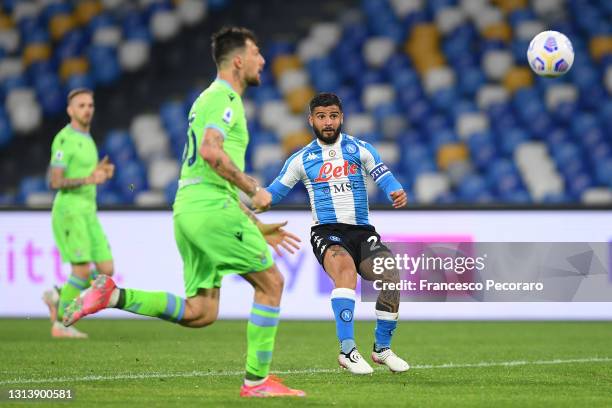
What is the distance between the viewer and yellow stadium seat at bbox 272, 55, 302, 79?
20141 millimetres

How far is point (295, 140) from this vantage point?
18.8 metres

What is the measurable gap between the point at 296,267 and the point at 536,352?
4.25 m

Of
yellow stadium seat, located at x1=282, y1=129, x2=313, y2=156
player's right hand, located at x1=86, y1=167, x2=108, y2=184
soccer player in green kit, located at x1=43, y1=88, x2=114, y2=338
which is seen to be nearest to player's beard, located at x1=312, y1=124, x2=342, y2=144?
player's right hand, located at x1=86, y1=167, x2=108, y2=184

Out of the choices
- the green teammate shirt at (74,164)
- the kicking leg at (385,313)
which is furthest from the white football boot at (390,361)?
the green teammate shirt at (74,164)

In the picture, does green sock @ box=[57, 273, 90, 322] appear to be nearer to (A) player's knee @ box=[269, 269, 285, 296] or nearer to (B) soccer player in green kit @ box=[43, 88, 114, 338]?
(B) soccer player in green kit @ box=[43, 88, 114, 338]

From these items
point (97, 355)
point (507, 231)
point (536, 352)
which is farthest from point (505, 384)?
point (507, 231)

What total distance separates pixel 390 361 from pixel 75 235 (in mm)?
4196

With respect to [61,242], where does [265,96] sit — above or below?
above

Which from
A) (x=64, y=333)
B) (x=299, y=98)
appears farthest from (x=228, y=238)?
(x=299, y=98)

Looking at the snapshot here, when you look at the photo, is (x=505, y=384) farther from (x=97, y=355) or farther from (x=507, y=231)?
(x=507, y=231)

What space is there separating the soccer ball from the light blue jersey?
1.75 meters

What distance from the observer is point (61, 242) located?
11.6 m

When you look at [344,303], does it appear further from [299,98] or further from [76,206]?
[299,98]

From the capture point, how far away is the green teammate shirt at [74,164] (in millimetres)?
11586
